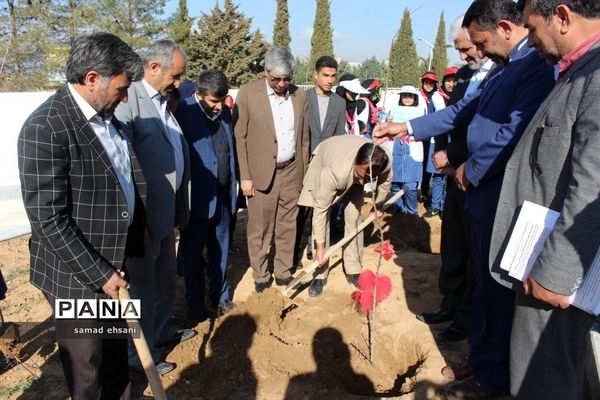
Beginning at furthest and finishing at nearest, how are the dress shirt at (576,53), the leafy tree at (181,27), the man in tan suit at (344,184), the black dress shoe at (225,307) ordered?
the leafy tree at (181,27) < the black dress shoe at (225,307) < the man in tan suit at (344,184) < the dress shirt at (576,53)

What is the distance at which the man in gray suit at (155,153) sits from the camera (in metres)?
2.62

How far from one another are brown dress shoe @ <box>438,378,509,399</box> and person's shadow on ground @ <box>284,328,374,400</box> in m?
0.60

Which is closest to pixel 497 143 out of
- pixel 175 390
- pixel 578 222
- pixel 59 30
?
pixel 578 222

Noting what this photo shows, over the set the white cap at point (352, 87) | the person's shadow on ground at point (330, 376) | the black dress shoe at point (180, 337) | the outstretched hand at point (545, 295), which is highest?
the white cap at point (352, 87)

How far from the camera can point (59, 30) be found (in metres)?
17.7

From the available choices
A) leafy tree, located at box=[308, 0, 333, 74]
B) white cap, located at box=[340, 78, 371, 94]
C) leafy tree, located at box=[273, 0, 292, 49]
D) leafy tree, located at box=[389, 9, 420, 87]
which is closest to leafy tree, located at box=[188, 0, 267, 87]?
leafy tree, located at box=[273, 0, 292, 49]

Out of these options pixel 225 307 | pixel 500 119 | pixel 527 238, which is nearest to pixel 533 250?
pixel 527 238

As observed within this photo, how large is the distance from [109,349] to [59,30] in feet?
63.3

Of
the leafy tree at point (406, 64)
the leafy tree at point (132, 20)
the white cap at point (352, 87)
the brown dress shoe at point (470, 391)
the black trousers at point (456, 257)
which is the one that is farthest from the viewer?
Answer: the leafy tree at point (406, 64)

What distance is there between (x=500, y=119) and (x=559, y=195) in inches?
30.5

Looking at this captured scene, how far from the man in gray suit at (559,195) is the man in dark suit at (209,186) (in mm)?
2167

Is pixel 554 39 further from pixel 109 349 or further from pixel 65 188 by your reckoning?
pixel 109 349

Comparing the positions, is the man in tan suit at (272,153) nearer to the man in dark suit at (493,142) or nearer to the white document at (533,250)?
the man in dark suit at (493,142)

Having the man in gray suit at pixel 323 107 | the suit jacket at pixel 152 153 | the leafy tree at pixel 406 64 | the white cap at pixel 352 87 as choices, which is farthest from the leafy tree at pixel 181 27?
the suit jacket at pixel 152 153
